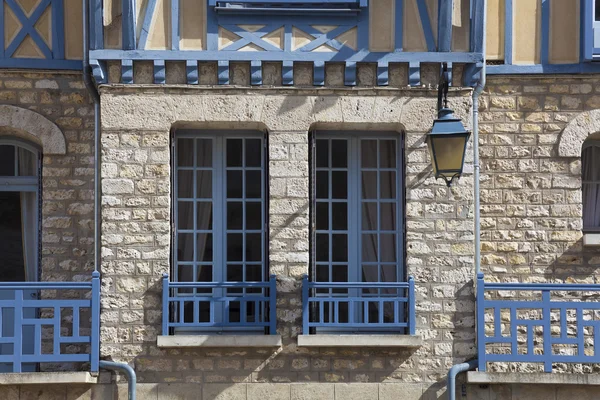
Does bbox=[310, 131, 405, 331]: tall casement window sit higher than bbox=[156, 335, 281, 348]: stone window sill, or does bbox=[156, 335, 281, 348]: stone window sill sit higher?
bbox=[310, 131, 405, 331]: tall casement window

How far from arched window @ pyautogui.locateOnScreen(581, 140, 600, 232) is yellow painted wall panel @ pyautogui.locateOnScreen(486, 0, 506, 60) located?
4.15ft

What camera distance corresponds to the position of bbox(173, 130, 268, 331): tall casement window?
9.66 metres

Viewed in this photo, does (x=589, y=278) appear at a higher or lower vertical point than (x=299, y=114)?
lower

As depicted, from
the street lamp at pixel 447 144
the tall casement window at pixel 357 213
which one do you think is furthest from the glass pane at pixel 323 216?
the street lamp at pixel 447 144

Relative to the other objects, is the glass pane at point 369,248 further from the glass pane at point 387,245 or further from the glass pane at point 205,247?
the glass pane at point 205,247

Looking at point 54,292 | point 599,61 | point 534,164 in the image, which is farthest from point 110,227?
point 599,61

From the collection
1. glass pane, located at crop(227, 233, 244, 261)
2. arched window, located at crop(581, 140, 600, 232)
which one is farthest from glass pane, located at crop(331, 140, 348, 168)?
arched window, located at crop(581, 140, 600, 232)

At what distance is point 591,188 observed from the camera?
10.2m

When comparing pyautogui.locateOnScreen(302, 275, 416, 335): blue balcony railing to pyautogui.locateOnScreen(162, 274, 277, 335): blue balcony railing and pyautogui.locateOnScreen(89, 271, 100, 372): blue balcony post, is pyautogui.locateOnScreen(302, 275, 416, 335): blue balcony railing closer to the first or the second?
pyautogui.locateOnScreen(162, 274, 277, 335): blue balcony railing

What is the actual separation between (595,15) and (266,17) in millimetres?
3041

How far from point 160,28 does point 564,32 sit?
141 inches

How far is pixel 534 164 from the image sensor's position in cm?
990

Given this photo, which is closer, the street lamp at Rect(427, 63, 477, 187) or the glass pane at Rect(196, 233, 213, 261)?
the street lamp at Rect(427, 63, 477, 187)

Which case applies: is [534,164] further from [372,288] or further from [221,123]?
[221,123]
